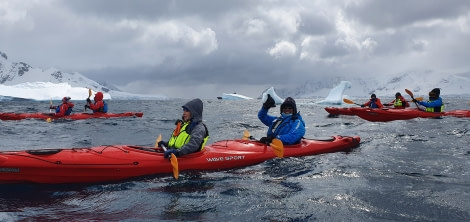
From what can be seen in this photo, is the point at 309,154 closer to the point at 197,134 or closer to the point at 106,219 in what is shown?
the point at 197,134

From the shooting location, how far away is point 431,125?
49.2 feet

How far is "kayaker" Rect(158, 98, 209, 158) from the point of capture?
277 inches

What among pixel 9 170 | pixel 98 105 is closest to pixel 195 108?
pixel 9 170

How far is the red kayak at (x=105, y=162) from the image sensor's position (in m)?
5.84

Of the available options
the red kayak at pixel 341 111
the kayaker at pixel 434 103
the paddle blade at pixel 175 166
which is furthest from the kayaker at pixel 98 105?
the kayaker at pixel 434 103

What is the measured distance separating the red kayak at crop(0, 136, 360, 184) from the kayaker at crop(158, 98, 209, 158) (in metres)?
0.17

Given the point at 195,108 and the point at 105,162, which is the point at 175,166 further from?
the point at 195,108

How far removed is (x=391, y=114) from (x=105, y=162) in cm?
1443

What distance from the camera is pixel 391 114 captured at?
17.3 metres

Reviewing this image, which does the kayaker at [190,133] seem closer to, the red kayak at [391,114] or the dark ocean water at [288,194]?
the dark ocean water at [288,194]

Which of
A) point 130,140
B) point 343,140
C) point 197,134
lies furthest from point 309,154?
point 130,140

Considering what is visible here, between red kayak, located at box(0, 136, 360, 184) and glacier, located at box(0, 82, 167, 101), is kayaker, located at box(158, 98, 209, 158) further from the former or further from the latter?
glacier, located at box(0, 82, 167, 101)

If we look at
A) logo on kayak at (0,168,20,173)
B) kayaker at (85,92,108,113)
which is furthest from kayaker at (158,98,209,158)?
kayaker at (85,92,108,113)

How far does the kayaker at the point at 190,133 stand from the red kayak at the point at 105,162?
173mm
